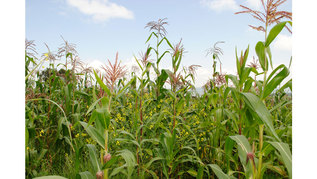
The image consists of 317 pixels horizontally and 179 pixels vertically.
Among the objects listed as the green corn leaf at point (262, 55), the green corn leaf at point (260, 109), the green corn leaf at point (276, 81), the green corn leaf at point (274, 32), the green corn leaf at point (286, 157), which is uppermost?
the green corn leaf at point (274, 32)

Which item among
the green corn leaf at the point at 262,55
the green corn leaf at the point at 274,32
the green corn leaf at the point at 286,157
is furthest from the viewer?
the green corn leaf at the point at 262,55

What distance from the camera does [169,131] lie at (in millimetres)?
1896

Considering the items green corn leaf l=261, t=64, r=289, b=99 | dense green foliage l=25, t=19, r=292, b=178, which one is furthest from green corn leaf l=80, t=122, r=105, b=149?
green corn leaf l=261, t=64, r=289, b=99

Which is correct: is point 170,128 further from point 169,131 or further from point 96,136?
point 96,136

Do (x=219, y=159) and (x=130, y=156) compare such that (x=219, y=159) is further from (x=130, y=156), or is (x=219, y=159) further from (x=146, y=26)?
(x=146, y=26)

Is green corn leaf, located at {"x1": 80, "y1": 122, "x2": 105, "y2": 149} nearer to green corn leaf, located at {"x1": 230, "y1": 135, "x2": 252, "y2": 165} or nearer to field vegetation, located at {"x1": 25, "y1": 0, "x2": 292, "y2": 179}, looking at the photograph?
field vegetation, located at {"x1": 25, "y1": 0, "x2": 292, "y2": 179}

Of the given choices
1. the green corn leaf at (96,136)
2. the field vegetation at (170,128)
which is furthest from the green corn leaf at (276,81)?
the green corn leaf at (96,136)

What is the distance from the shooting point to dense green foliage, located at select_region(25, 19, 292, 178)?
1226mm

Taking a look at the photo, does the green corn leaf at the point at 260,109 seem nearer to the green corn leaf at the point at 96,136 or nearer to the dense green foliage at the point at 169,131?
the dense green foliage at the point at 169,131

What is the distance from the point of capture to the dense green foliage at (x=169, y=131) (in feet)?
4.02
